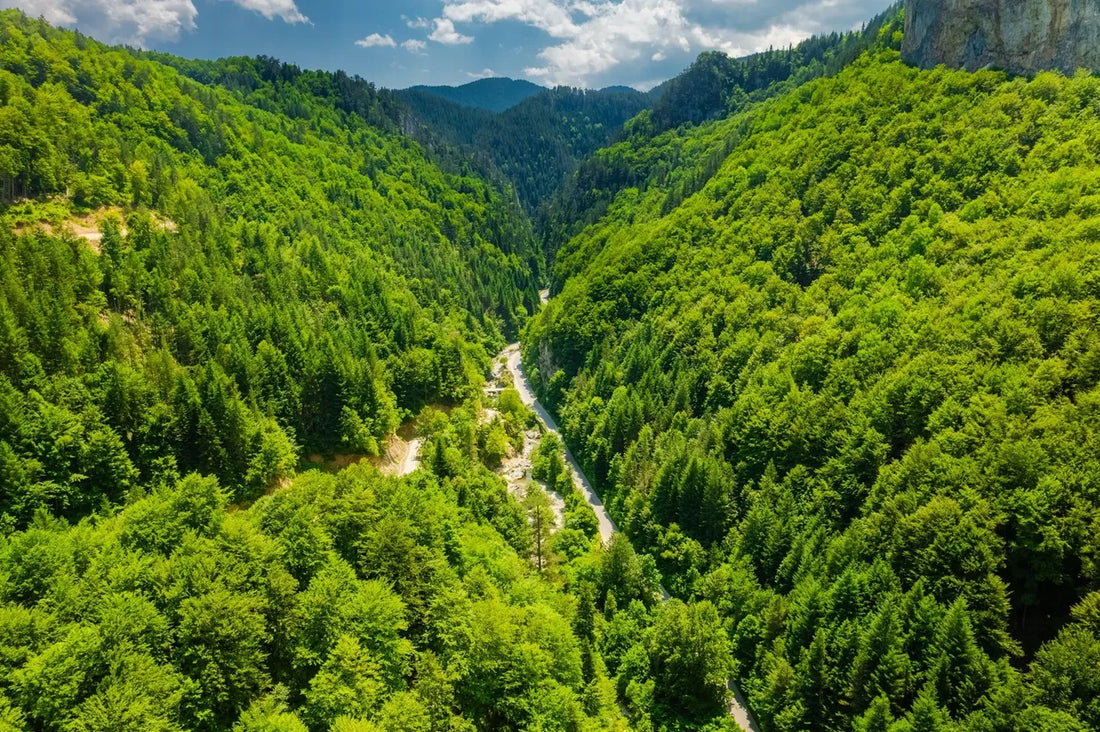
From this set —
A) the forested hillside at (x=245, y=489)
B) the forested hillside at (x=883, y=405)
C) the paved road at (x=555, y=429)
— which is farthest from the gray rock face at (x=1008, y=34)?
the forested hillside at (x=245, y=489)

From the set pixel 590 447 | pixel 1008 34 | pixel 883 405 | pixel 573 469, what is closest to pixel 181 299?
pixel 573 469

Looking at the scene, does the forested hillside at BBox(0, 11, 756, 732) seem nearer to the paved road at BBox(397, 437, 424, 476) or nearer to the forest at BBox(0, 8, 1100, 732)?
the forest at BBox(0, 8, 1100, 732)

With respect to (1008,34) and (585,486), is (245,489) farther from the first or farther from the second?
(1008,34)

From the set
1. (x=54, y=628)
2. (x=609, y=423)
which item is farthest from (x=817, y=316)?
(x=54, y=628)

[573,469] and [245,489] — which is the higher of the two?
[245,489]

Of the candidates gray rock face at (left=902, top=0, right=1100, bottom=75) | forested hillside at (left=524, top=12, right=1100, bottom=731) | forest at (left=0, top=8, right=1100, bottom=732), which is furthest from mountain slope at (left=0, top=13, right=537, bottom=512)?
gray rock face at (left=902, top=0, right=1100, bottom=75)

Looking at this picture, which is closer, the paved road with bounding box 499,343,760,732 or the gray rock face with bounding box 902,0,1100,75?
the paved road with bounding box 499,343,760,732

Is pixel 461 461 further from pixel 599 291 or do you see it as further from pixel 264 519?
pixel 599 291
